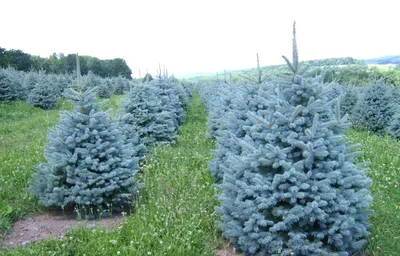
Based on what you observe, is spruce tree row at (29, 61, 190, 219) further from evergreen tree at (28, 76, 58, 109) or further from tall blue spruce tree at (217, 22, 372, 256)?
evergreen tree at (28, 76, 58, 109)

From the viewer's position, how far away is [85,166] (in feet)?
18.4

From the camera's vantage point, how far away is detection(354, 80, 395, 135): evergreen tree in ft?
45.6

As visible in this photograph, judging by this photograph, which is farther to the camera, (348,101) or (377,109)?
(348,101)

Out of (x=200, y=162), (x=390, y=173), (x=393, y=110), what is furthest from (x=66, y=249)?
(x=393, y=110)

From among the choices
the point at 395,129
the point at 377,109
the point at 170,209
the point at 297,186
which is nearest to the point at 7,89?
the point at 170,209

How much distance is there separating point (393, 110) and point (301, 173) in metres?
11.4

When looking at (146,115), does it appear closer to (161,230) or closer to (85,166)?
(85,166)

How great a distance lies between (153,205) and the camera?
552 centimetres

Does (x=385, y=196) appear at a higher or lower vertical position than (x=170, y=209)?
lower

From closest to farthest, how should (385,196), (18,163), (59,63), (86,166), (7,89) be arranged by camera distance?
(86,166) < (385,196) < (18,163) < (7,89) < (59,63)


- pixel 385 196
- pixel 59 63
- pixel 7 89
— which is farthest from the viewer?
pixel 59 63

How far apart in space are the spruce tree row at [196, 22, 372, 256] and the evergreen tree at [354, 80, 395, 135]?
1067cm

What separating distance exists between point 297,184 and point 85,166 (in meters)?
3.21

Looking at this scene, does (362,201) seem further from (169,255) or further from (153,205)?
(153,205)
